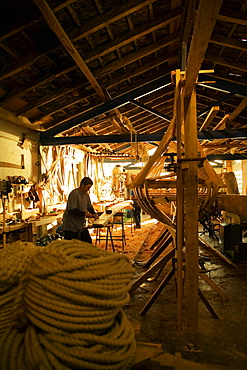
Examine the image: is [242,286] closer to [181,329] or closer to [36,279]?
[181,329]

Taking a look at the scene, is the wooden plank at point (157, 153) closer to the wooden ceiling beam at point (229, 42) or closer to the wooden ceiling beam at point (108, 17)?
the wooden ceiling beam at point (108, 17)

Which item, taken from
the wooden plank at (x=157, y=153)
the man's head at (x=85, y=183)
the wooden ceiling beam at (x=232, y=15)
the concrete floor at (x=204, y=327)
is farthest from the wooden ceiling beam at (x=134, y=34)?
the concrete floor at (x=204, y=327)

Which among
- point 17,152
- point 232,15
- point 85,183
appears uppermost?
point 232,15

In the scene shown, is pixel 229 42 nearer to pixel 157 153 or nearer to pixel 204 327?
pixel 157 153

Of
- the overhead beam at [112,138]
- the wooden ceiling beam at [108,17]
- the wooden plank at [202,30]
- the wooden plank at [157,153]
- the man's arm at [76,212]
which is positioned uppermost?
the wooden ceiling beam at [108,17]

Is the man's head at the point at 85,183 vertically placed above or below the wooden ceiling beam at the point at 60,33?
below

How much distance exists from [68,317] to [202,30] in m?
1.81

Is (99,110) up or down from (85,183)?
up

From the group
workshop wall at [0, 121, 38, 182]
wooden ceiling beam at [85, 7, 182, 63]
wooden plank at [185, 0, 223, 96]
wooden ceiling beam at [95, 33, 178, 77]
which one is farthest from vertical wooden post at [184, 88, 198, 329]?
workshop wall at [0, 121, 38, 182]

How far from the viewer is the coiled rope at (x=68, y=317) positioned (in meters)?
0.80

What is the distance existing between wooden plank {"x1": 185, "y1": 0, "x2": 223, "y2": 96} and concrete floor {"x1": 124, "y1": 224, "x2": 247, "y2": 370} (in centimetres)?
243

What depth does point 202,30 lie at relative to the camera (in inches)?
69.7

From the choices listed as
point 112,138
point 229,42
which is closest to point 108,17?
point 229,42

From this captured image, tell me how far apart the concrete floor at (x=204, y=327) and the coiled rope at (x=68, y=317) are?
1827mm
